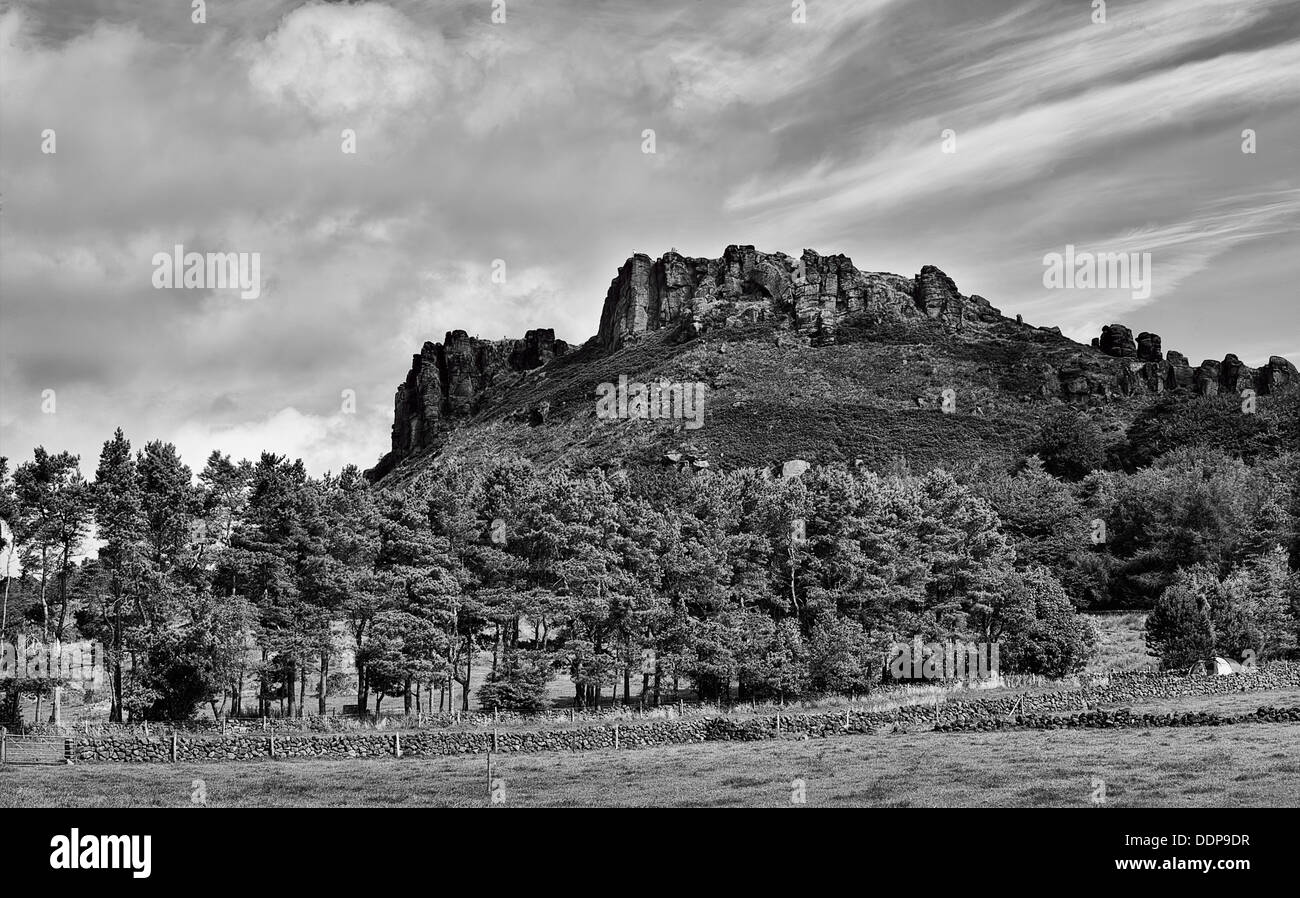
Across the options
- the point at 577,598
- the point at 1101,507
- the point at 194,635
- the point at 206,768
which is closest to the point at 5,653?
the point at 194,635

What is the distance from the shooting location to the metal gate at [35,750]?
42.8 metres

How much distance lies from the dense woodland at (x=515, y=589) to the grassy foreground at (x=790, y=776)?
43.6 ft

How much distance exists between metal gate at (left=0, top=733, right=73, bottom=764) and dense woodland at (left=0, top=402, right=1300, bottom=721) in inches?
149

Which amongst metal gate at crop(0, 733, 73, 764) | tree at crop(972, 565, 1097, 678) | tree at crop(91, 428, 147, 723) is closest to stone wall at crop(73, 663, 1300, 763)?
metal gate at crop(0, 733, 73, 764)

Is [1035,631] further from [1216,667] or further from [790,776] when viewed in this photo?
[790,776]

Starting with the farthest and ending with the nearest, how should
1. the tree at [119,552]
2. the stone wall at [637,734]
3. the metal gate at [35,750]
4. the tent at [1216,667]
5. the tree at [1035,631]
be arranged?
the tree at [1035,631], the tent at [1216,667], the tree at [119,552], the stone wall at [637,734], the metal gate at [35,750]

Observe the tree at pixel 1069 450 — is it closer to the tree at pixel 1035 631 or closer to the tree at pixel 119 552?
the tree at pixel 1035 631

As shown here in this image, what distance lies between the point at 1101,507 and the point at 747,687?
214ft

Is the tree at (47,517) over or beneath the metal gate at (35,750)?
over

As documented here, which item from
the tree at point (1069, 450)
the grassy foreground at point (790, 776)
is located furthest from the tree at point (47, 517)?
Result: the tree at point (1069, 450)

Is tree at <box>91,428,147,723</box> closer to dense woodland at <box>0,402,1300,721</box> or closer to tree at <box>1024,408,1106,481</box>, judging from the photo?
dense woodland at <box>0,402,1300,721</box>

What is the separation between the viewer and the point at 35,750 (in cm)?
4597

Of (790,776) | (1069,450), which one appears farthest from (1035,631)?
(1069,450)
